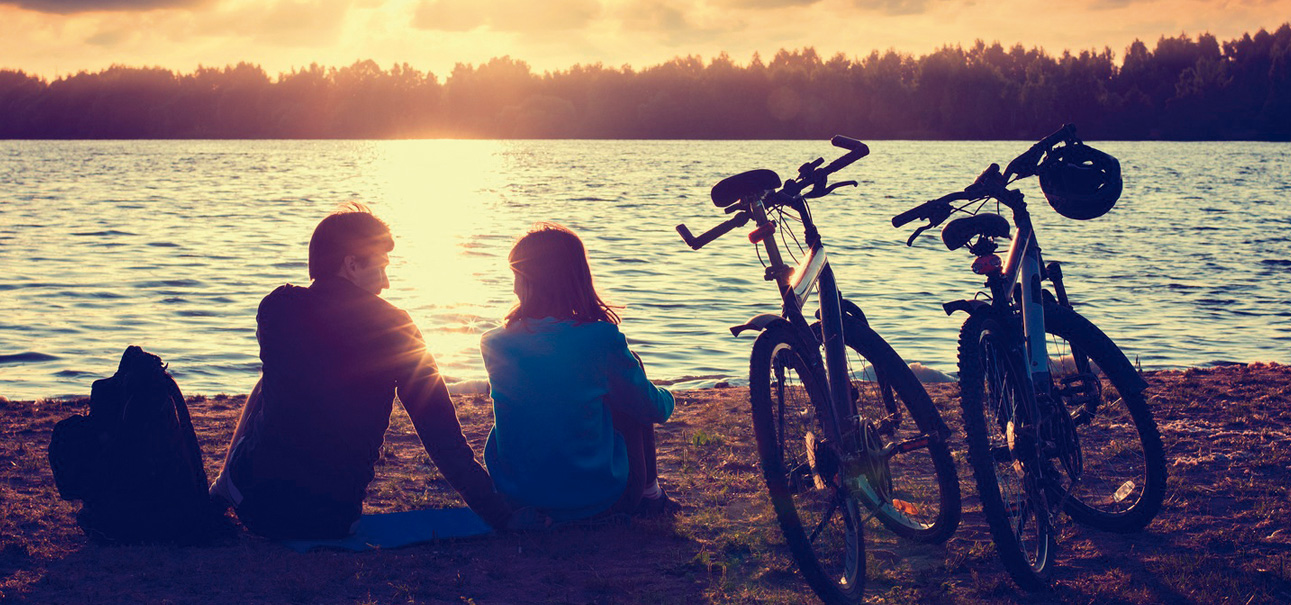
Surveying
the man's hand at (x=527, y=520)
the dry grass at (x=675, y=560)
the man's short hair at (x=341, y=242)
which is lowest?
the dry grass at (x=675, y=560)

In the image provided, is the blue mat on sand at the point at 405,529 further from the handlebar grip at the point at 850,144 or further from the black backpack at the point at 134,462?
Result: the handlebar grip at the point at 850,144

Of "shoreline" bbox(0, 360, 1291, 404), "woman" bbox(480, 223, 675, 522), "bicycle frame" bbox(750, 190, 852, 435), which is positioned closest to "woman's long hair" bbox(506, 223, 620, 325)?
"woman" bbox(480, 223, 675, 522)

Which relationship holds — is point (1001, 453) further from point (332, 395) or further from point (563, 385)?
point (332, 395)

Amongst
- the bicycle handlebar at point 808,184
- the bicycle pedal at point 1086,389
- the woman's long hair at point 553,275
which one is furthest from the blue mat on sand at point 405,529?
the bicycle pedal at point 1086,389

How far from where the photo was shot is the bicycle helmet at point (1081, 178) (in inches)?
183

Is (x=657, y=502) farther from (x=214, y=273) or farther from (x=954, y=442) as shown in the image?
(x=214, y=273)

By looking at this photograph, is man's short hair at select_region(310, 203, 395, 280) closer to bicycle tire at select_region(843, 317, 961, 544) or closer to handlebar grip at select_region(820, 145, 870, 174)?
handlebar grip at select_region(820, 145, 870, 174)

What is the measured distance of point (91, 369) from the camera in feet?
36.1

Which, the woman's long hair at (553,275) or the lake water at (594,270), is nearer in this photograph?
the woman's long hair at (553,275)

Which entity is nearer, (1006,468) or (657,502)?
(1006,468)

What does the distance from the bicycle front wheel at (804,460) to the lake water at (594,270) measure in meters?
1.36

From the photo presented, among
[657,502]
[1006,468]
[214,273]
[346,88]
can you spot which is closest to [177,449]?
[657,502]

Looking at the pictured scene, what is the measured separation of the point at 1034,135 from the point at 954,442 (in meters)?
122

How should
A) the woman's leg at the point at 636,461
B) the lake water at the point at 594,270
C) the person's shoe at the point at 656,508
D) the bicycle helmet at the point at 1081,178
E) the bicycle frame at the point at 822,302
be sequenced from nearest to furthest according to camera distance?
1. the bicycle frame at the point at 822,302
2. the bicycle helmet at the point at 1081,178
3. the woman's leg at the point at 636,461
4. the person's shoe at the point at 656,508
5. the lake water at the point at 594,270
